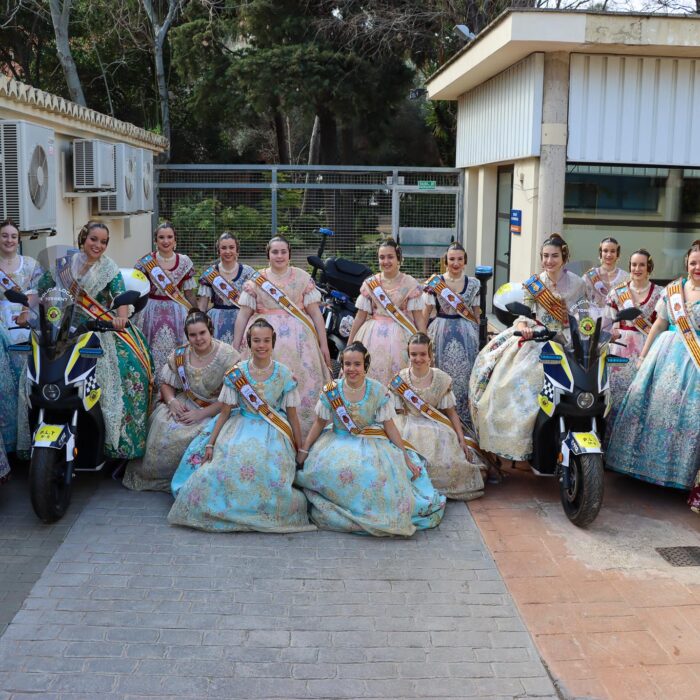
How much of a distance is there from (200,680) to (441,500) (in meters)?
2.05

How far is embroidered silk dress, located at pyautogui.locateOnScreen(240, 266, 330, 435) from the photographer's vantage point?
6043 millimetres

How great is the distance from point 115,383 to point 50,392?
568 millimetres

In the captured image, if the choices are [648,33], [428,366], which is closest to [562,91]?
[648,33]

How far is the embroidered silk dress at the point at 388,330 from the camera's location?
6039 millimetres

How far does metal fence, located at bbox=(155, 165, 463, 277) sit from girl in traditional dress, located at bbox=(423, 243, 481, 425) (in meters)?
6.32

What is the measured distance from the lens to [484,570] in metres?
4.33

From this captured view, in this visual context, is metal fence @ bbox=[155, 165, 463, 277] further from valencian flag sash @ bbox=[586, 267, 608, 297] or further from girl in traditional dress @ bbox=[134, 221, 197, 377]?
girl in traditional dress @ bbox=[134, 221, 197, 377]

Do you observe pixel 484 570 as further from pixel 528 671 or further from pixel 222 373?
pixel 222 373

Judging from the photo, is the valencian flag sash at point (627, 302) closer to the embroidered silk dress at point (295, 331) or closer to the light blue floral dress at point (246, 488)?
the embroidered silk dress at point (295, 331)

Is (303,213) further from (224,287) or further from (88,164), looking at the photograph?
(224,287)

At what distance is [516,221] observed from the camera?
9812 mm

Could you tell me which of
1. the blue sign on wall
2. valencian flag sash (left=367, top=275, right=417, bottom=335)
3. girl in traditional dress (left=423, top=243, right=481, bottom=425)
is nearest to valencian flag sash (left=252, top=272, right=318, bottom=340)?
valencian flag sash (left=367, top=275, right=417, bottom=335)

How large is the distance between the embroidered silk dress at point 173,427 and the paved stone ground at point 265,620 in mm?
503

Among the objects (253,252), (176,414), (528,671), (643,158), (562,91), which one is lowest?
(528,671)
